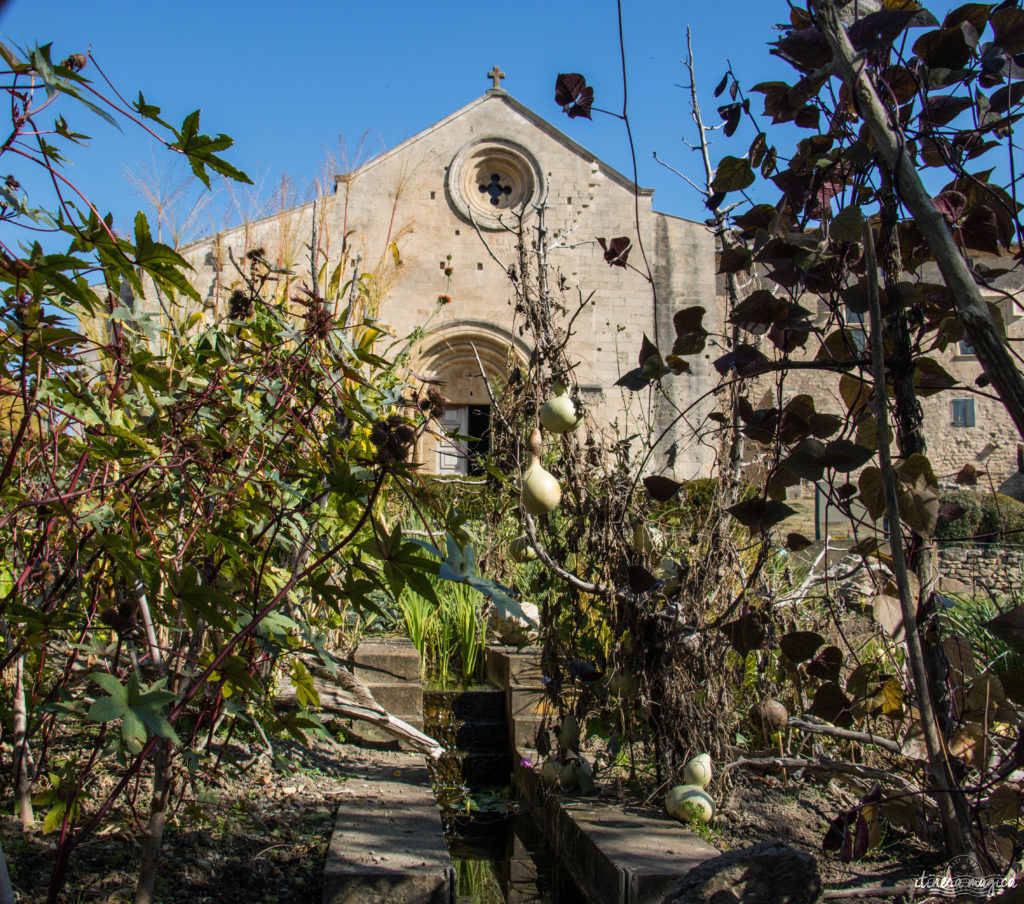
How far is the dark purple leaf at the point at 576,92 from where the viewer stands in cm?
166

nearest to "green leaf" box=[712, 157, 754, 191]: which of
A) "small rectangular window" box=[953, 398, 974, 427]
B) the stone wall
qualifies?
the stone wall

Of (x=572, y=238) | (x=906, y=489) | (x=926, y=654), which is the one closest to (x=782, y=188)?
(x=906, y=489)

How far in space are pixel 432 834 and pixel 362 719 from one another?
1165 mm

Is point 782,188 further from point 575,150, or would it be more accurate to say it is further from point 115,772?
point 575,150

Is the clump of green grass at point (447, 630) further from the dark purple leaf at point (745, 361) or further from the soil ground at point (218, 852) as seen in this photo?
the dark purple leaf at point (745, 361)

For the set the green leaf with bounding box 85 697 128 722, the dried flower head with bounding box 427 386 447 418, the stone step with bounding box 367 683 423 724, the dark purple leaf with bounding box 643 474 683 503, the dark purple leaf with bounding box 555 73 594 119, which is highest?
the dark purple leaf with bounding box 555 73 594 119

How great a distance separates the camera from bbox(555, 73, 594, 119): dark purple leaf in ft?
5.46

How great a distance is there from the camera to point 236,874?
2.02 meters

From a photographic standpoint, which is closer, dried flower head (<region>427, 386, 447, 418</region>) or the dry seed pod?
dried flower head (<region>427, 386, 447, 418</region>)

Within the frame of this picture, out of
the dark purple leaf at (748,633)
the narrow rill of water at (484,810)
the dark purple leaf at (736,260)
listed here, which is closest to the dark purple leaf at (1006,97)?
the dark purple leaf at (736,260)

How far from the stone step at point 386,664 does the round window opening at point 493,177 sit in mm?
9697

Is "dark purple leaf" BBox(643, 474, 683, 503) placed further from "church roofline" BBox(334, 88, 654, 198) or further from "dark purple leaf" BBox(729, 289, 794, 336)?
"church roofline" BBox(334, 88, 654, 198)

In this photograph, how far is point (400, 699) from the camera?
388 centimetres

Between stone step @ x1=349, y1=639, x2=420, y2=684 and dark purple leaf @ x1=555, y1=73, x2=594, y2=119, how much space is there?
2866 millimetres
